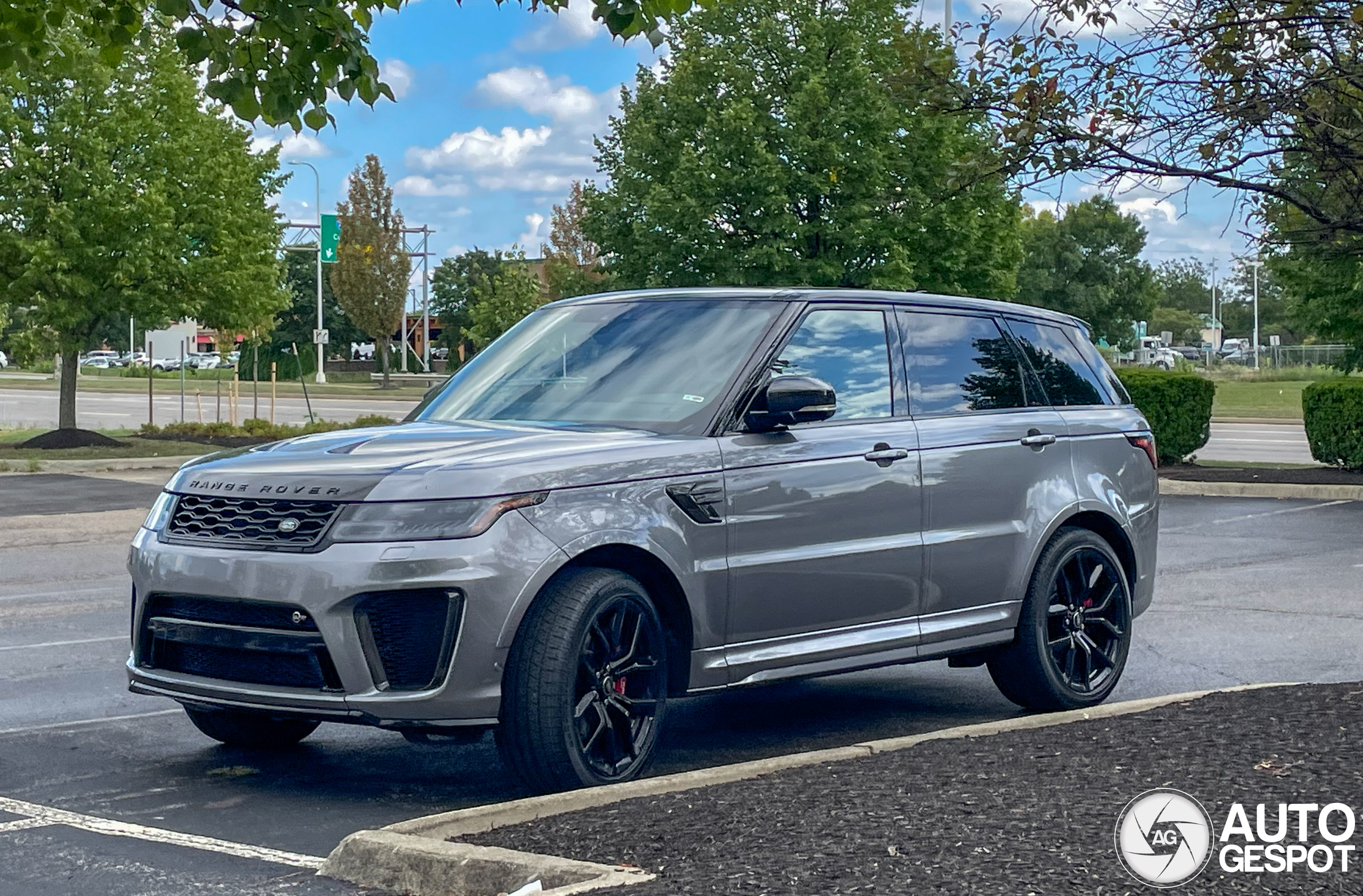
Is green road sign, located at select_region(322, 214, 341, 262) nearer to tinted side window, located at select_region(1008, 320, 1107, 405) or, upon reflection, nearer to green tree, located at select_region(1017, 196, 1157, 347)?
green tree, located at select_region(1017, 196, 1157, 347)

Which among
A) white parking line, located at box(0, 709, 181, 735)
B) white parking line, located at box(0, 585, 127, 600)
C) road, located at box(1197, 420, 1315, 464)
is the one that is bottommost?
white parking line, located at box(0, 585, 127, 600)

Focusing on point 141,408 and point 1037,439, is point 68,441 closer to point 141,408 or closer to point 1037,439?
point 141,408

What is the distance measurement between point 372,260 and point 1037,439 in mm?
69227

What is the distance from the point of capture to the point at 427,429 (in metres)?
6.58

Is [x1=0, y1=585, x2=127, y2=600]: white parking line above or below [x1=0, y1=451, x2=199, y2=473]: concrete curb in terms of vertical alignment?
below

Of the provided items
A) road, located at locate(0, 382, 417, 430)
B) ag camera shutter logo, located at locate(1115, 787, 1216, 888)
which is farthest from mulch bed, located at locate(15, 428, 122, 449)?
ag camera shutter logo, located at locate(1115, 787, 1216, 888)

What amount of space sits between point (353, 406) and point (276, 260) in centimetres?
1656

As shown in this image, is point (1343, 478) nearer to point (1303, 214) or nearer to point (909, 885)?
point (1303, 214)

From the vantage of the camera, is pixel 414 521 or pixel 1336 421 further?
pixel 1336 421

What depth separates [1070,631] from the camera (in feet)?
25.8

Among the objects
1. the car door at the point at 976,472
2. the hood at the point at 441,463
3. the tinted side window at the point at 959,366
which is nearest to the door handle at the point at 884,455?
the car door at the point at 976,472

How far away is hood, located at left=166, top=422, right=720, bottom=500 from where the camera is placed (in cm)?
563

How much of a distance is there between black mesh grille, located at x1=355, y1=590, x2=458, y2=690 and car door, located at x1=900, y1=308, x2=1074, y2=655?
2.37m

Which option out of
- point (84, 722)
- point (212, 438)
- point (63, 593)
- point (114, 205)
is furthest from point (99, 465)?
point (84, 722)
